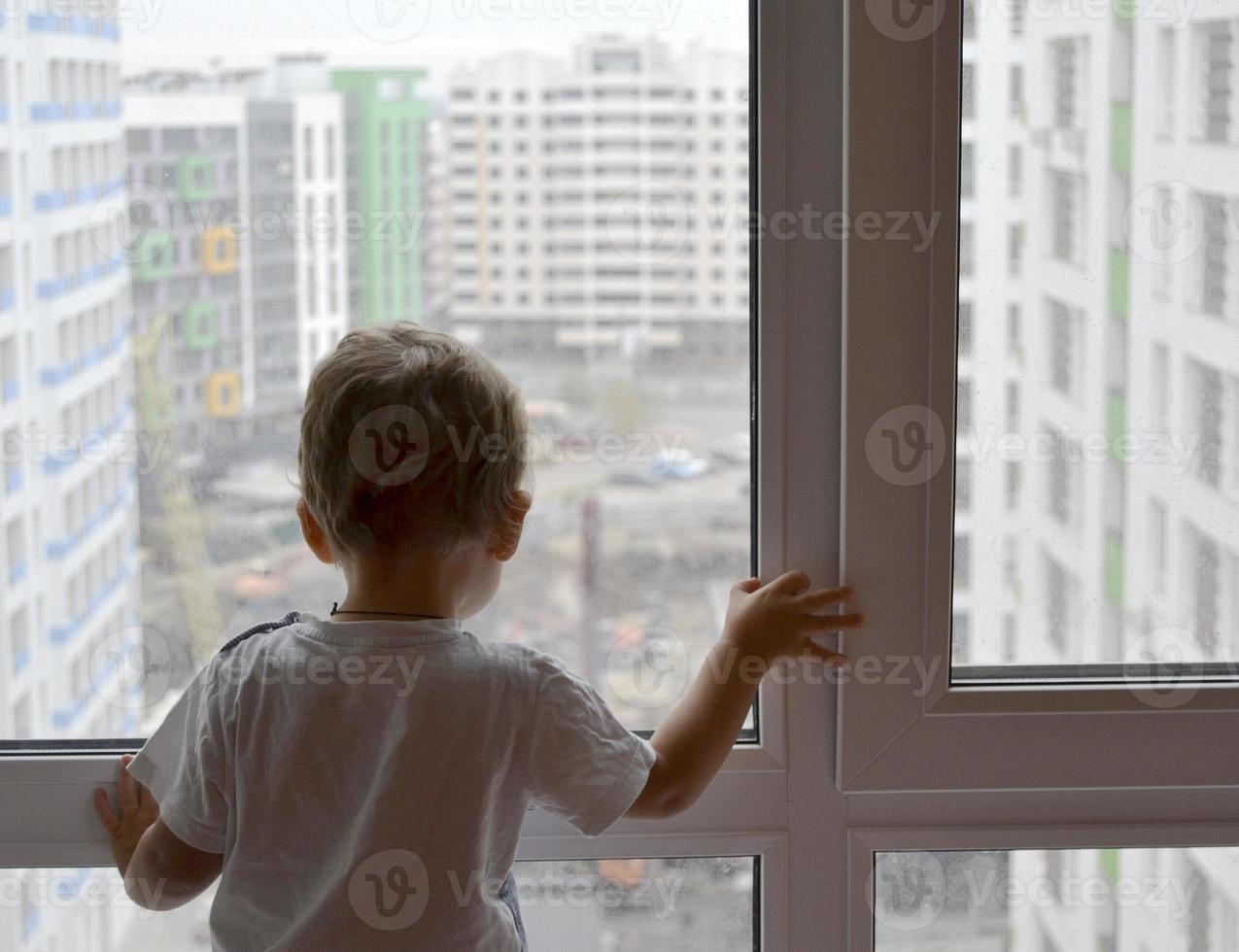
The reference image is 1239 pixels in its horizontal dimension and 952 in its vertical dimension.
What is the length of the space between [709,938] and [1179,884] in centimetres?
48

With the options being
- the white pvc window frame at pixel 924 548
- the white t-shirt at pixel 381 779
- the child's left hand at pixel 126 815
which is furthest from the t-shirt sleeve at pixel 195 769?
the white pvc window frame at pixel 924 548

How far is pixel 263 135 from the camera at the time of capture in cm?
112

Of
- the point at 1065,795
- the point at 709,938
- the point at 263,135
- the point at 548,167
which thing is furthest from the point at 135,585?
the point at 1065,795

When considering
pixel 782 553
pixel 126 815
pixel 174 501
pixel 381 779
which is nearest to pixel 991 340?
pixel 782 553

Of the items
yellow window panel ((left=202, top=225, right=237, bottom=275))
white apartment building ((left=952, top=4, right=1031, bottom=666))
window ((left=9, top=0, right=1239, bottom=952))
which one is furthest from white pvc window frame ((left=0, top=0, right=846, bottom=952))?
yellow window panel ((left=202, top=225, right=237, bottom=275))

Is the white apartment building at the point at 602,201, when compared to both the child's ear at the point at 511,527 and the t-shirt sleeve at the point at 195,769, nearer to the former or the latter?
the child's ear at the point at 511,527

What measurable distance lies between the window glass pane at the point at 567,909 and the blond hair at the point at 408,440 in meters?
0.42

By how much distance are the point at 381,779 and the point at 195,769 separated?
16 centimetres

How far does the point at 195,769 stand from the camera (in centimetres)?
101

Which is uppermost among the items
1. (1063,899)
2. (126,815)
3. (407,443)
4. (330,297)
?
(330,297)

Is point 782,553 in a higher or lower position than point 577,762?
higher

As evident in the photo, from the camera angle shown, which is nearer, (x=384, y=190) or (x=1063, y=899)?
(x=384, y=190)

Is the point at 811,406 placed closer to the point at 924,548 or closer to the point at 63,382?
the point at 924,548

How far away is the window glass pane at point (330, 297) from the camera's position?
111 cm
